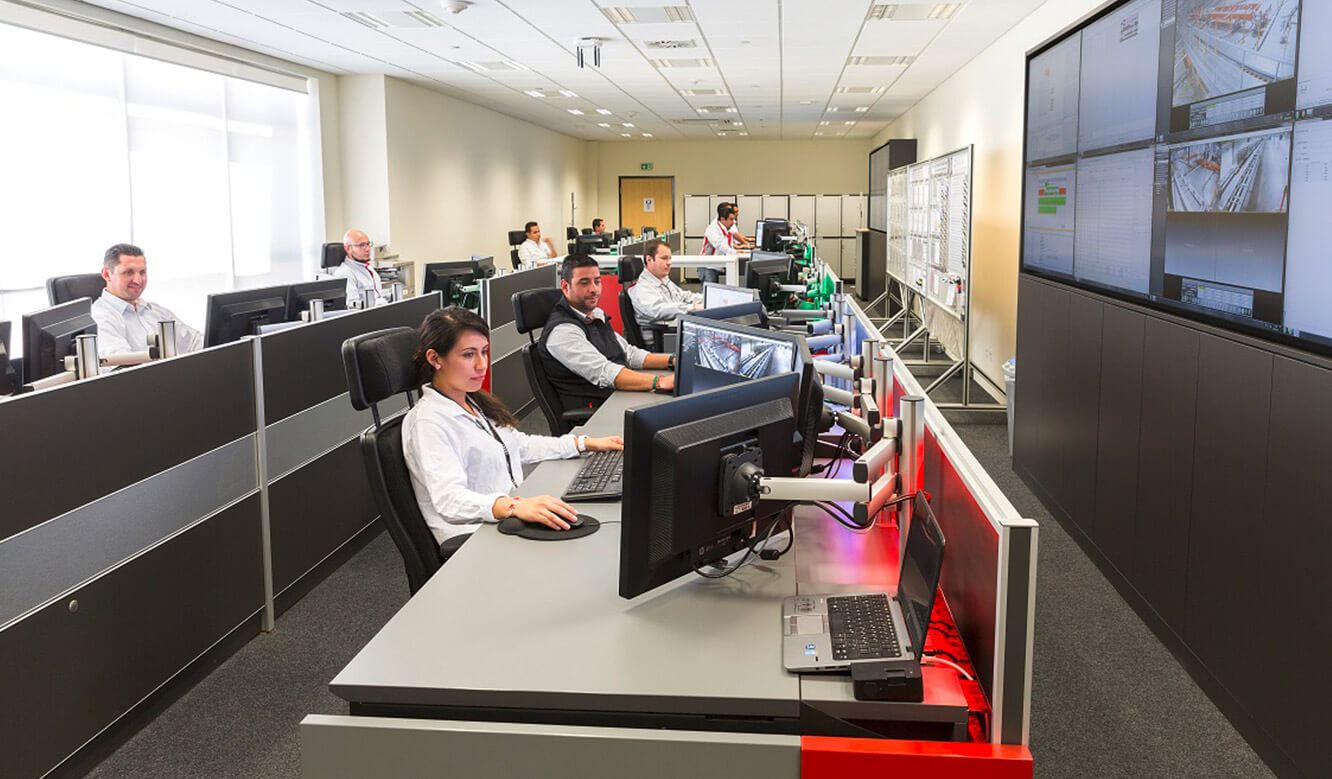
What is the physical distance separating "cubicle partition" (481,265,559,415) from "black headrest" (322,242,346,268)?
2357 millimetres

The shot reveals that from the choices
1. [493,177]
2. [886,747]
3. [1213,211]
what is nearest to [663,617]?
[886,747]

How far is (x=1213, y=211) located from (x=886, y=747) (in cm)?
236

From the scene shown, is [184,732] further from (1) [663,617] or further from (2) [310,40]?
(2) [310,40]

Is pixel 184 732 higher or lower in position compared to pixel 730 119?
lower

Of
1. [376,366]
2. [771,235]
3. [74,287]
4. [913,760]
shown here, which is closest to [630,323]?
[74,287]

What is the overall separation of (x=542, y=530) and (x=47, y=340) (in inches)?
83.3

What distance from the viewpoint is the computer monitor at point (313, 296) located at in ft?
15.1

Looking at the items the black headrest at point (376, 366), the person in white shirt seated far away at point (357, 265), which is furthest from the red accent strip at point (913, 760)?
the person in white shirt seated far away at point (357, 265)

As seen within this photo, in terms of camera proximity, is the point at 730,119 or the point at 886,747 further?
the point at 730,119

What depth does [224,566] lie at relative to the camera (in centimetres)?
333

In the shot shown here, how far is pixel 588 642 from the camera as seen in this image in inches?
70.9

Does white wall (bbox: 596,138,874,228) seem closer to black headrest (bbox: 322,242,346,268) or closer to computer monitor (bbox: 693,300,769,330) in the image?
black headrest (bbox: 322,242,346,268)

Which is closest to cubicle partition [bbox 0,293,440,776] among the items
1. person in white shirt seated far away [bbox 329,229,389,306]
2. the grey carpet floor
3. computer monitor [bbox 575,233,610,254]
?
the grey carpet floor

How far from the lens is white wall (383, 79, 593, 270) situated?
11.0 m
